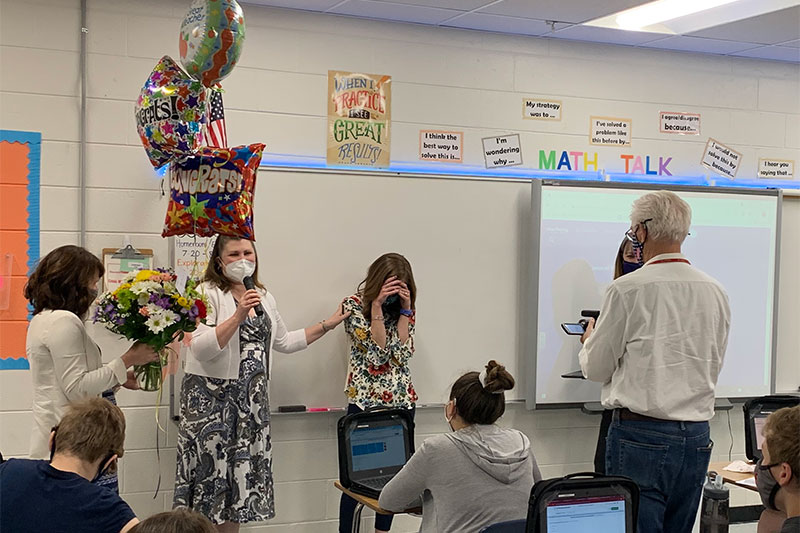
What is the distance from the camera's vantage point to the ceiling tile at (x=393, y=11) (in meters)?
4.27

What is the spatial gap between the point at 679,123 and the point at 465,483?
3264 mm

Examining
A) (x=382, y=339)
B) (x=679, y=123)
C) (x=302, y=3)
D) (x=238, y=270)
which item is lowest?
(x=382, y=339)

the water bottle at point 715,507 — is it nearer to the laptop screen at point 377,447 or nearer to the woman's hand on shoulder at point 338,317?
the laptop screen at point 377,447

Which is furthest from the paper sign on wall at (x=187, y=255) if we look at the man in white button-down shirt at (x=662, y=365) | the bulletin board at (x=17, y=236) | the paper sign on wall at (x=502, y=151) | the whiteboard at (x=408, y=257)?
the man in white button-down shirt at (x=662, y=365)

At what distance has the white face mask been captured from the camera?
3863 millimetres

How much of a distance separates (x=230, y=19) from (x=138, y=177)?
1.31m

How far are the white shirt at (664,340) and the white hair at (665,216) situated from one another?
8 centimetres

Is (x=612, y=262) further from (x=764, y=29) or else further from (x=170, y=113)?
(x=170, y=113)

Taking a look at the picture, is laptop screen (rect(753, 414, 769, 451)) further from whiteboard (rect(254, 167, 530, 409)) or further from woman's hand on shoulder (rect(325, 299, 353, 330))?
woman's hand on shoulder (rect(325, 299, 353, 330))

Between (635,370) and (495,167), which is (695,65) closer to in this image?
(495,167)

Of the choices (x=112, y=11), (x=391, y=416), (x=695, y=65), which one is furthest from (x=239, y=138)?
(x=695, y=65)

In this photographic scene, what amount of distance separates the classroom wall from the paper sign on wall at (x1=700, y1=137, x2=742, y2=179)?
56mm

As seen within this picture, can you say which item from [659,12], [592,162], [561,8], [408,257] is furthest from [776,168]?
[408,257]

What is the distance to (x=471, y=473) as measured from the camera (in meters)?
2.73
